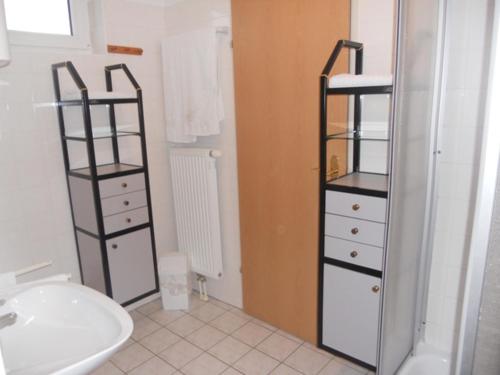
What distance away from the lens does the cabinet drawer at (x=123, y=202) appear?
7.56ft

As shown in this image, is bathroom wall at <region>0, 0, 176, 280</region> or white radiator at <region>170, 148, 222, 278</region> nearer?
bathroom wall at <region>0, 0, 176, 280</region>

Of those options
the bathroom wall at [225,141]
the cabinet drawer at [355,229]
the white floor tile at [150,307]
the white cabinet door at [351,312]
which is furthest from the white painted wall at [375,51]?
the white floor tile at [150,307]

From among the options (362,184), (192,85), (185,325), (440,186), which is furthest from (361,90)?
(185,325)

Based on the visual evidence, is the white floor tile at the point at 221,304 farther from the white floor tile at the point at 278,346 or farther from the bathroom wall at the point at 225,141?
the white floor tile at the point at 278,346

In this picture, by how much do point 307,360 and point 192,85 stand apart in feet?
6.00

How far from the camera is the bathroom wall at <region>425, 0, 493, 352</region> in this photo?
148 centimetres

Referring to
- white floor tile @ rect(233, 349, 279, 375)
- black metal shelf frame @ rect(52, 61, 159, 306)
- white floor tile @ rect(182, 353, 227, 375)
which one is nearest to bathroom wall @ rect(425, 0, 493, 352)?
white floor tile @ rect(233, 349, 279, 375)

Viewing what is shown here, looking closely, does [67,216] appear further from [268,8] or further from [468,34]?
[468,34]

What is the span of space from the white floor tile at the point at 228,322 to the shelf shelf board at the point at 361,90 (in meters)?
1.66

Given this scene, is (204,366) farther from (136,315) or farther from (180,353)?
(136,315)

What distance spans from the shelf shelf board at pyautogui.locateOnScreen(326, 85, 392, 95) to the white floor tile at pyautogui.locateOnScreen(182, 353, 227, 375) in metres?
1.61

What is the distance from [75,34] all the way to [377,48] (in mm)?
1801

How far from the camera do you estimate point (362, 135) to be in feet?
6.26

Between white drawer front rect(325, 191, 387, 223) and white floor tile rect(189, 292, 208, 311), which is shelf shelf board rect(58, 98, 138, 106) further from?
white floor tile rect(189, 292, 208, 311)
